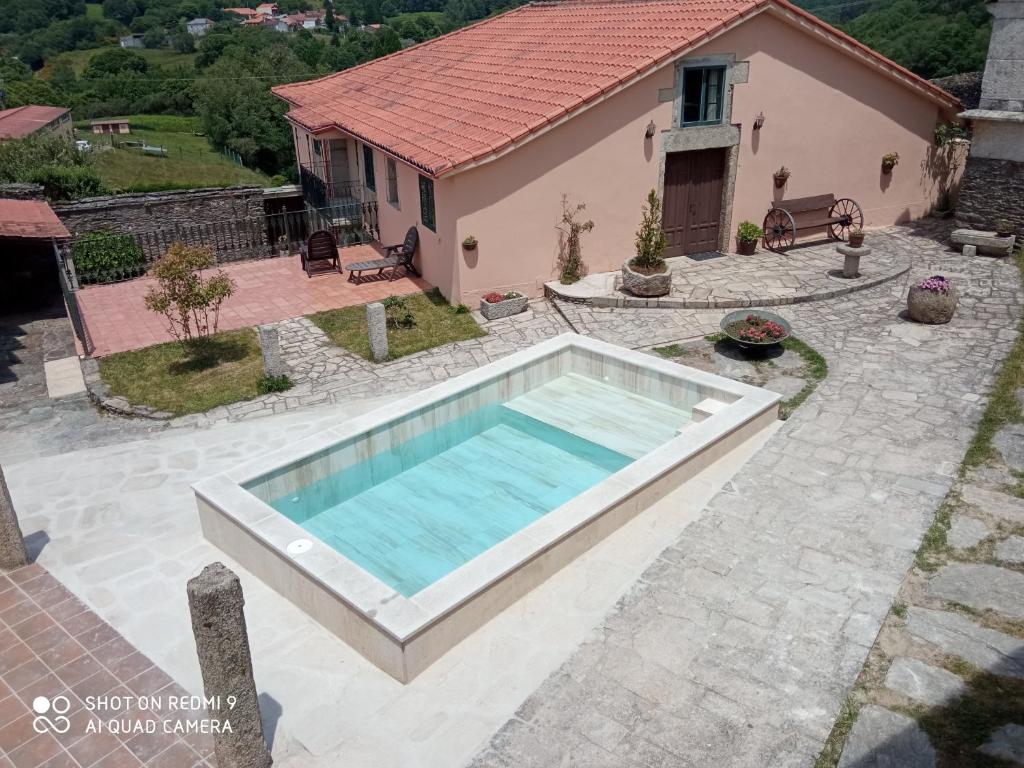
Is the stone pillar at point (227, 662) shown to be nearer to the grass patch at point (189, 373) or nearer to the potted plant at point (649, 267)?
the grass patch at point (189, 373)

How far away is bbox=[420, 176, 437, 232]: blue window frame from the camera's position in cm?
1652

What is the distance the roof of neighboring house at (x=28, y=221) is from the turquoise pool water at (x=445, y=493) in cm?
925

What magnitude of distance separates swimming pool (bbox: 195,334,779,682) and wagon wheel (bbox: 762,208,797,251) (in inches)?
292

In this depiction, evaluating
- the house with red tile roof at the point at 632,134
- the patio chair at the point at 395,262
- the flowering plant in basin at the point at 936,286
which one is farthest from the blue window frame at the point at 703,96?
the patio chair at the point at 395,262

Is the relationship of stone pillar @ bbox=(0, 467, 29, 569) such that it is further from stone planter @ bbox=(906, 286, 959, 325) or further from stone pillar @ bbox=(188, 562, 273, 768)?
stone planter @ bbox=(906, 286, 959, 325)

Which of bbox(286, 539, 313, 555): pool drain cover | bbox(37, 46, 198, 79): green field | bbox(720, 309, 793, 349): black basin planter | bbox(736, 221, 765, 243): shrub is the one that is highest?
bbox(37, 46, 198, 79): green field

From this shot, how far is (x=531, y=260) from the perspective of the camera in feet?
53.5

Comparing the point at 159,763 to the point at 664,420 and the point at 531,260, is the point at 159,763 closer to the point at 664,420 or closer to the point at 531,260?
the point at 664,420

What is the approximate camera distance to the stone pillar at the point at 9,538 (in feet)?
27.6

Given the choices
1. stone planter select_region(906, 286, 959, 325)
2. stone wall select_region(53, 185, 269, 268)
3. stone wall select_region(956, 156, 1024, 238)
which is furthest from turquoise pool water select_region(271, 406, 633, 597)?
stone wall select_region(956, 156, 1024, 238)

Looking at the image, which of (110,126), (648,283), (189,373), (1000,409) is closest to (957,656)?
(1000,409)

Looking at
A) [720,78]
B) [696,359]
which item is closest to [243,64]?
[720,78]

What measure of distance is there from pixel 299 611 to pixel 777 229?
1430 cm

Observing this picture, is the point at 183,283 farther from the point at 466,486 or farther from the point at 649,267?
the point at 649,267
